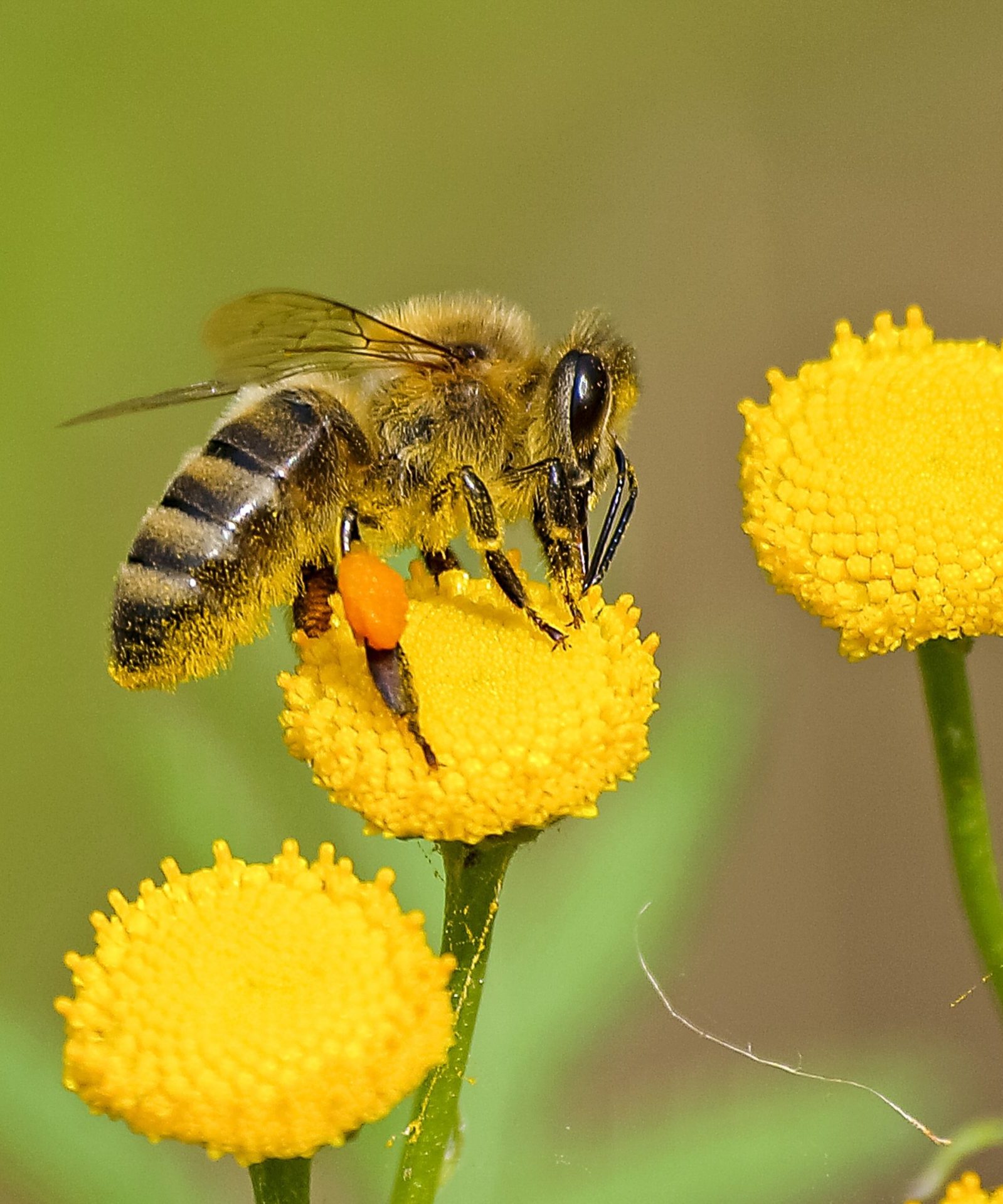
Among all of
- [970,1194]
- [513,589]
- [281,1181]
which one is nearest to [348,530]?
[513,589]

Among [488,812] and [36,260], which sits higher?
[36,260]

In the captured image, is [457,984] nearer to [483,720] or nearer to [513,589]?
[483,720]

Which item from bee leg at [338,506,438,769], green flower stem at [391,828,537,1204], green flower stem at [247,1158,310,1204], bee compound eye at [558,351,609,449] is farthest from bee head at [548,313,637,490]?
green flower stem at [247,1158,310,1204]

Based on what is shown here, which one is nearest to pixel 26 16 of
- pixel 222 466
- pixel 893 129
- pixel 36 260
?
pixel 36 260

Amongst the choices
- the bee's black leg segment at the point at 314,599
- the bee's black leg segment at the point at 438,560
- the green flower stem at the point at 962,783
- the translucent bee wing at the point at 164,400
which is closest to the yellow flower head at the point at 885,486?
the green flower stem at the point at 962,783

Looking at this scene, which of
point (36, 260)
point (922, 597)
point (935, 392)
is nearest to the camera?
point (922, 597)

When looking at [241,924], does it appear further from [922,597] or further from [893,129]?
[893,129]
